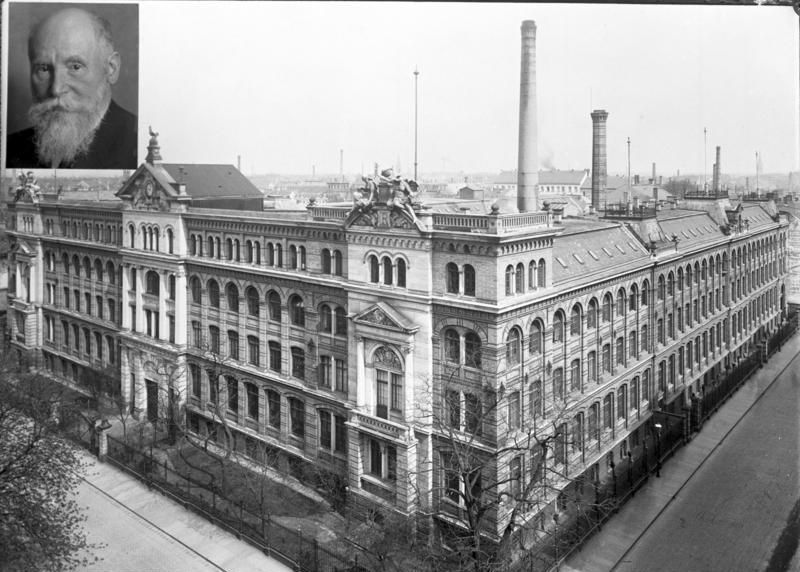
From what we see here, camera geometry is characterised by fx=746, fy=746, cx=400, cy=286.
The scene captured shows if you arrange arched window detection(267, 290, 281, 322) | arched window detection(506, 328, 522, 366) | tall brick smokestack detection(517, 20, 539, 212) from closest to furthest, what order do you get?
arched window detection(506, 328, 522, 366) < tall brick smokestack detection(517, 20, 539, 212) < arched window detection(267, 290, 281, 322)

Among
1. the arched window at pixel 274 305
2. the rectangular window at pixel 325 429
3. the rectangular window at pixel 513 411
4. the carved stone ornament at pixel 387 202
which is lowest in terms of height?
the rectangular window at pixel 325 429

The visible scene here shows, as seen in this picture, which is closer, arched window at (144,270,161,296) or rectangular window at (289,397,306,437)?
rectangular window at (289,397,306,437)

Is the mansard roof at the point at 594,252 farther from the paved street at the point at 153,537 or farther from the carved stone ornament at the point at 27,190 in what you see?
the carved stone ornament at the point at 27,190

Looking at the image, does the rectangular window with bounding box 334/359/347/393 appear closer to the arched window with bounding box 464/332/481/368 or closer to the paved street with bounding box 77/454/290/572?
the arched window with bounding box 464/332/481/368

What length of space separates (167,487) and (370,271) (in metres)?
16.5

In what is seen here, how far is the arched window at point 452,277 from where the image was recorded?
3200cm

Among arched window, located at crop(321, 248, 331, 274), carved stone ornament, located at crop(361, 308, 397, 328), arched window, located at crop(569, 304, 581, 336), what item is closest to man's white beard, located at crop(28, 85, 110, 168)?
arched window, located at crop(321, 248, 331, 274)

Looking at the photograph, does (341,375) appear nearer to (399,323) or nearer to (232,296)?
(399,323)

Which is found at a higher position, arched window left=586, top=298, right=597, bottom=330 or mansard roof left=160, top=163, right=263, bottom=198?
mansard roof left=160, top=163, right=263, bottom=198

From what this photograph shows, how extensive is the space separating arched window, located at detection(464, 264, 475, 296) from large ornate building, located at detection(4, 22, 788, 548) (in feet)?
0.28

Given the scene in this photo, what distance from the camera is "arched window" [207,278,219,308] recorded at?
44062 millimetres

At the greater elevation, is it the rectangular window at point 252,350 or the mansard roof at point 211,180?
the mansard roof at point 211,180

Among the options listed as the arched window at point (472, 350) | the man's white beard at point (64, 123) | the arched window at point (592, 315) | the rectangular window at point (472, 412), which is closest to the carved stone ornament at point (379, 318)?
the arched window at point (472, 350)

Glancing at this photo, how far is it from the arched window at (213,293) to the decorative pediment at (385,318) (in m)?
12.9
